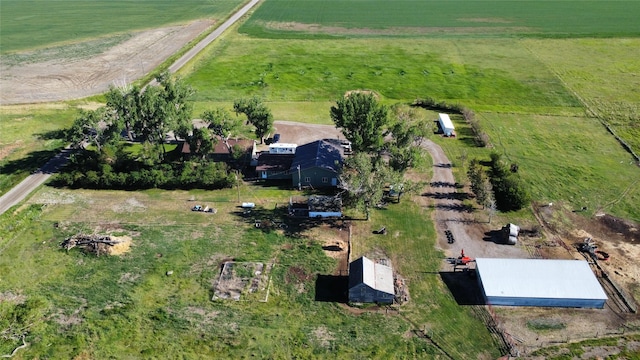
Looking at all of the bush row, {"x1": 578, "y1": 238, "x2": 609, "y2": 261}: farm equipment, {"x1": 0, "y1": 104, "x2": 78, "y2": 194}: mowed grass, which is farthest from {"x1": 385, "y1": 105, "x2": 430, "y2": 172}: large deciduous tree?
{"x1": 0, "y1": 104, "x2": 78, "y2": 194}: mowed grass

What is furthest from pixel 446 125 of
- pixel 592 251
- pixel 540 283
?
pixel 540 283

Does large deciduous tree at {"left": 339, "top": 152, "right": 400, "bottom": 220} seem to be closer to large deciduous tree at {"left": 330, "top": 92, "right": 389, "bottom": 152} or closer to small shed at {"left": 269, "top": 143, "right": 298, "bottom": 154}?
large deciduous tree at {"left": 330, "top": 92, "right": 389, "bottom": 152}

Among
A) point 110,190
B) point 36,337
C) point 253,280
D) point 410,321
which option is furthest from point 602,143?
point 36,337

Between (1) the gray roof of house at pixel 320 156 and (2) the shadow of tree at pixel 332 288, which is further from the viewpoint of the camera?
(1) the gray roof of house at pixel 320 156

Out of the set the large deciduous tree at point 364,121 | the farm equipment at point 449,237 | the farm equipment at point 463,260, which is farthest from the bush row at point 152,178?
the farm equipment at point 463,260

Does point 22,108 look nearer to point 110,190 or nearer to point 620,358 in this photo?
point 110,190

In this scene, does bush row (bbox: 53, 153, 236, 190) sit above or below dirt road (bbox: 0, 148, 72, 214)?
above

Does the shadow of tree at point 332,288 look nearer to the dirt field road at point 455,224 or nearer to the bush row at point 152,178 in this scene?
the dirt field road at point 455,224
